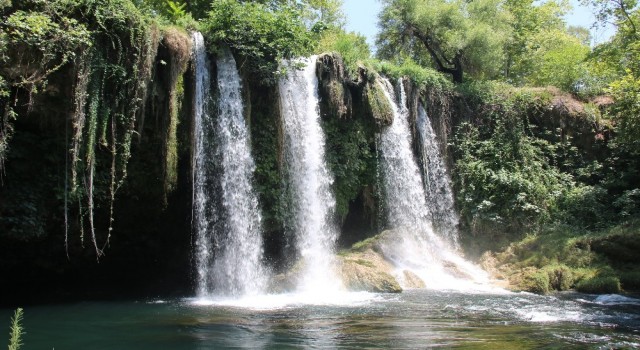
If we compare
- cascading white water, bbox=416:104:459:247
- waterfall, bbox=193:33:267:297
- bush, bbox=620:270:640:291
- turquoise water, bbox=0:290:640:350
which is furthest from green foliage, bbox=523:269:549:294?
waterfall, bbox=193:33:267:297

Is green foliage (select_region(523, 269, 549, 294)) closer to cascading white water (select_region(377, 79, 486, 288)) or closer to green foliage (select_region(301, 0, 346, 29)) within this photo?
cascading white water (select_region(377, 79, 486, 288))

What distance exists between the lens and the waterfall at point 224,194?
13.3 meters

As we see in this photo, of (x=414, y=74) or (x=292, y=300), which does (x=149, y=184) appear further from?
(x=414, y=74)

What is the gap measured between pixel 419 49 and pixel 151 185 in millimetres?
17089

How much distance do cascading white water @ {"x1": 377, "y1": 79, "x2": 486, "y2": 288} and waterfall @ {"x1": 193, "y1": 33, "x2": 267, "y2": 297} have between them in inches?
187

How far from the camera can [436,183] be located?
62.6 ft

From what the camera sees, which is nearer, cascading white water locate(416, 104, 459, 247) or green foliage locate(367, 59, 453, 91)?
cascading white water locate(416, 104, 459, 247)

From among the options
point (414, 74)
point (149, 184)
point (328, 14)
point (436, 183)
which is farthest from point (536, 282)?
point (328, 14)

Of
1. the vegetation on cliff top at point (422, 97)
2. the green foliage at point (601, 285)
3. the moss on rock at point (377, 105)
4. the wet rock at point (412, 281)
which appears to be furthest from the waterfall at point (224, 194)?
the green foliage at point (601, 285)

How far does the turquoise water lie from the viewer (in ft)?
24.9

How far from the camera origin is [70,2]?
1123 centimetres

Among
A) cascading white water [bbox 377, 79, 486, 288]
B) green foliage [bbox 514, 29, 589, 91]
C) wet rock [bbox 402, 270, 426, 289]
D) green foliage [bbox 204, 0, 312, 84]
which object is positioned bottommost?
wet rock [bbox 402, 270, 426, 289]

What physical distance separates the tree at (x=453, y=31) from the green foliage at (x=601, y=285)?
12.3 metres

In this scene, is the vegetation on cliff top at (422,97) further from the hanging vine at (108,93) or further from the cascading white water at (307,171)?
the cascading white water at (307,171)
